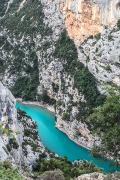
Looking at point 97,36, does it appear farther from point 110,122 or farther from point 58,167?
point 110,122

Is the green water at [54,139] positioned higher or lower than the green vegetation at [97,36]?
lower

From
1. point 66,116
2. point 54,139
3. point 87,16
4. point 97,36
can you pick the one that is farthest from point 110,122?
point 87,16

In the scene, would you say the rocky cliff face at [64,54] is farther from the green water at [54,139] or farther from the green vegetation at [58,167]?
the green vegetation at [58,167]

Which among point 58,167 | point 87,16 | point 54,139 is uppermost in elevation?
point 87,16

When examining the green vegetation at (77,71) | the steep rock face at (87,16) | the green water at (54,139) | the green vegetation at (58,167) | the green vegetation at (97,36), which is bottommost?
the green water at (54,139)

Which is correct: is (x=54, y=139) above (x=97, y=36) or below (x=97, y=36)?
below

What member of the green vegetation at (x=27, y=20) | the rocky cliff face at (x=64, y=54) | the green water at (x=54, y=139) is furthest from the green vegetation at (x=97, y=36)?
the green vegetation at (x=27, y=20)
